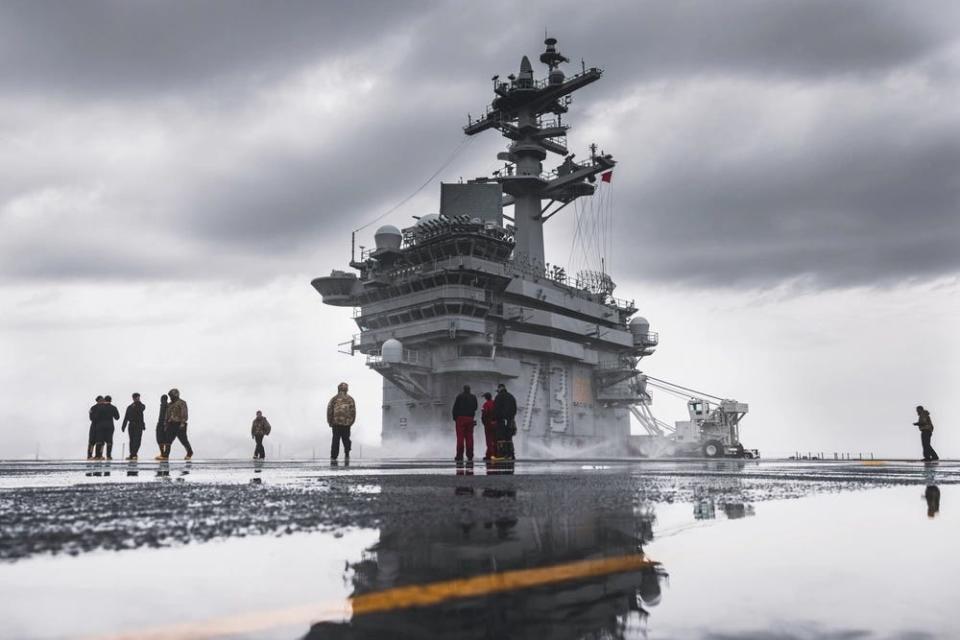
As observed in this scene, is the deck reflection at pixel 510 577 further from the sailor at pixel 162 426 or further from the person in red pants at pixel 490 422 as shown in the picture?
the sailor at pixel 162 426

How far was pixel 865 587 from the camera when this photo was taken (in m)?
2.57

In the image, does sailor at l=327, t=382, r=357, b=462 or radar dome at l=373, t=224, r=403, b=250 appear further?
radar dome at l=373, t=224, r=403, b=250

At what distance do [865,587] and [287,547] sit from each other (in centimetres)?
237

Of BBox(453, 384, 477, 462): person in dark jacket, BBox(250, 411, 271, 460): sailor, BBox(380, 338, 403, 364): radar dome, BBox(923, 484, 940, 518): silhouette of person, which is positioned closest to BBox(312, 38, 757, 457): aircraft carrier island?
BBox(380, 338, 403, 364): radar dome

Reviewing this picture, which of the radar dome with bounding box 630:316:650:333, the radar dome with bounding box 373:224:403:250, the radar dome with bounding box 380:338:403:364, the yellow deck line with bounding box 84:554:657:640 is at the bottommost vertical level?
the yellow deck line with bounding box 84:554:657:640

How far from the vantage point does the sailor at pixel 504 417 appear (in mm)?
17562

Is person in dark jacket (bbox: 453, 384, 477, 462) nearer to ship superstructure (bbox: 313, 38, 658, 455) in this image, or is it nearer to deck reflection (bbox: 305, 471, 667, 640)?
deck reflection (bbox: 305, 471, 667, 640)

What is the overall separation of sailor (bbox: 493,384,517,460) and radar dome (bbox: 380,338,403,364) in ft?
81.9

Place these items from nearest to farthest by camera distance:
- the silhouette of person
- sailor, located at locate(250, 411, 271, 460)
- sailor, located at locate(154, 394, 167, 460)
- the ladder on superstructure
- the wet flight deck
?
the wet flight deck < the silhouette of person < sailor, located at locate(154, 394, 167, 460) < sailor, located at locate(250, 411, 271, 460) < the ladder on superstructure

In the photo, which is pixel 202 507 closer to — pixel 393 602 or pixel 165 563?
pixel 165 563

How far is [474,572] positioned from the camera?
2.66 m

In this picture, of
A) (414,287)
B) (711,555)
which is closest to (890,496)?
(711,555)

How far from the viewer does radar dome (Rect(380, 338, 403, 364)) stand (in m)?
43.9

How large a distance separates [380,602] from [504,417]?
15.8 m
